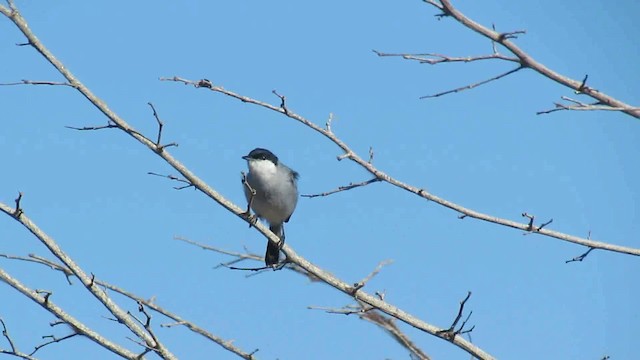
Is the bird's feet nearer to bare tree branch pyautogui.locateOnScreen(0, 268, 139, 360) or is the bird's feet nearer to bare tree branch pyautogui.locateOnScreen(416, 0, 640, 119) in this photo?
bare tree branch pyautogui.locateOnScreen(0, 268, 139, 360)

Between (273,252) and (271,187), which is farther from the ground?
(271,187)

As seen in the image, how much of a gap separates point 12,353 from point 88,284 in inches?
20.3

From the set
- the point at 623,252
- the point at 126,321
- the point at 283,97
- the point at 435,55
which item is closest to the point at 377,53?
the point at 435,55

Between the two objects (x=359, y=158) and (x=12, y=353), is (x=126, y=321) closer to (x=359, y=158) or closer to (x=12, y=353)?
(x=12, y=353)

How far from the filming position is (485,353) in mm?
4691

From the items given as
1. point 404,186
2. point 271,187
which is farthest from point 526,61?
point 271,187

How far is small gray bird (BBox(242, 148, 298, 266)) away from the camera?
8.71m

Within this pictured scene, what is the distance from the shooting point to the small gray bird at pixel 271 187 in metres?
8.71

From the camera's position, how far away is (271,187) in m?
8.75

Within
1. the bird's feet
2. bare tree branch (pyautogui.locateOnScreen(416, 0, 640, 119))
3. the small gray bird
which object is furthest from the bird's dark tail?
bare tree branch (pyautogui.locateOnScreen(416, 0, 640, 119))

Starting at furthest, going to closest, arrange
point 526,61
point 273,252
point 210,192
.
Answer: point 273,252
point 210,192
point 526,61

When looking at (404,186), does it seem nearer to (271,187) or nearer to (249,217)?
(249,217)

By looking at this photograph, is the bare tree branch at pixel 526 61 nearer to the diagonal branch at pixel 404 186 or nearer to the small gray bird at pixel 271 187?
the diagonal branch at pixel 404 186

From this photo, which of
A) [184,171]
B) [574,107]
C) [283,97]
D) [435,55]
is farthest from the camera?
A: [184,171]
